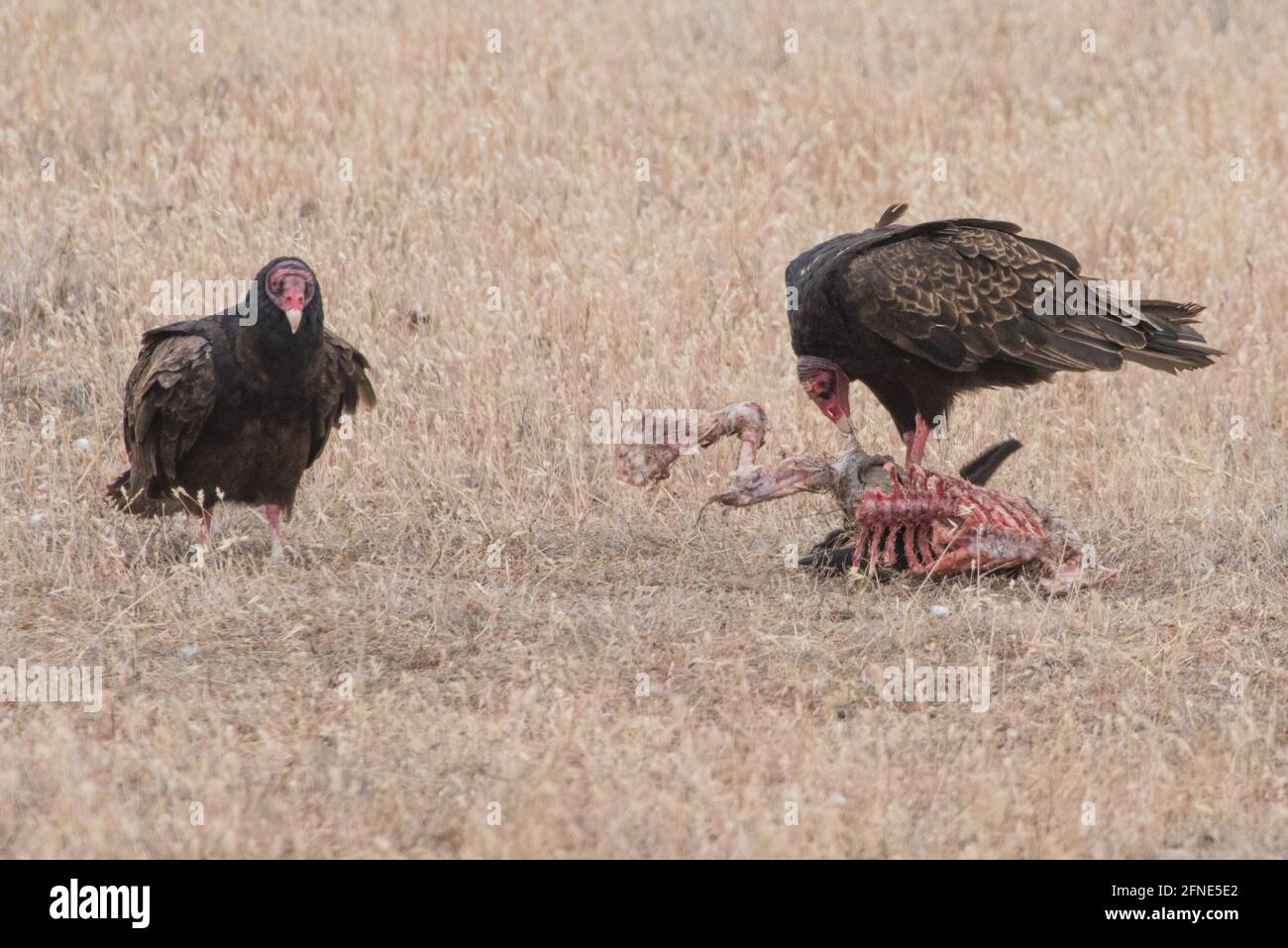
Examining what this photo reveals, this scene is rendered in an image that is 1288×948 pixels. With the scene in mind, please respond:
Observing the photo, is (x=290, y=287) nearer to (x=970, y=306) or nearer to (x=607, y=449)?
(x=607, y=449)

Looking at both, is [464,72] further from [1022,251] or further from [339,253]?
[1022,251]

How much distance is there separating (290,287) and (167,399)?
67cm

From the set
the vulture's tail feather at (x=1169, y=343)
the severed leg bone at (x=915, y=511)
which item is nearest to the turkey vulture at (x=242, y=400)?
the severed leg bone at (x=915, y=511)

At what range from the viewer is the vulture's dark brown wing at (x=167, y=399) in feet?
18.8

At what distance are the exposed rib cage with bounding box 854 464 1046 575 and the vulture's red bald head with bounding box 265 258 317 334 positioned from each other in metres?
2.15

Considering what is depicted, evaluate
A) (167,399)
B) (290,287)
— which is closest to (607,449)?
(290,287)

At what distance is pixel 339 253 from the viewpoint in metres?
8.60

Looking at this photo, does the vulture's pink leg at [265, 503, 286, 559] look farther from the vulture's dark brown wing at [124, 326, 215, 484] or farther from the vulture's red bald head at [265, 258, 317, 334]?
the vulture's red bald head at [265, 258, 317, 334]

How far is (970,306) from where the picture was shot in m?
5.93

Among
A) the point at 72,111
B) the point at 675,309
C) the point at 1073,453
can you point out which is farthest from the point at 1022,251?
the point at 72,111

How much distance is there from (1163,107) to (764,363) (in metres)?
4.94

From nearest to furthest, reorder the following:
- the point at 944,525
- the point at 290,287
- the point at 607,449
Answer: the point at 290,287 < the point at 944,525 < the point at 607,449

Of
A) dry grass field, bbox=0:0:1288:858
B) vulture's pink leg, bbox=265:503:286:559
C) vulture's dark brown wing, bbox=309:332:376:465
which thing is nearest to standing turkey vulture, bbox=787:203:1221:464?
dry grass field, bbox=0:0:1288:858

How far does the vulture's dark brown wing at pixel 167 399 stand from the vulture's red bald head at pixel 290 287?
385 mm
